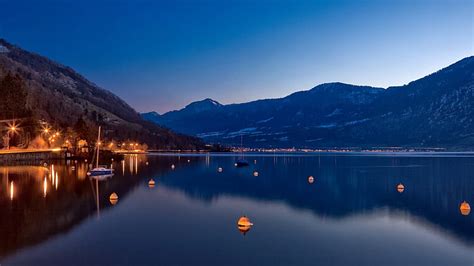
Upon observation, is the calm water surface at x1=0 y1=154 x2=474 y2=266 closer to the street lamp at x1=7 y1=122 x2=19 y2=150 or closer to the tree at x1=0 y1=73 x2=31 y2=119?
the street lamp at x1=7 y1=122 x2=19 y2=150

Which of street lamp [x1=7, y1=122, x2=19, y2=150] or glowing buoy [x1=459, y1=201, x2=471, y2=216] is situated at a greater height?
street lamp [x1=7, y1=122, x2=19, y2=150]

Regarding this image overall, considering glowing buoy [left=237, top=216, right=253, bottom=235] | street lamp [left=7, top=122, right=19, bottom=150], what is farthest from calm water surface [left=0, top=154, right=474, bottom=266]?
street lamp [left=7, top=122, right=19, bottom=150]

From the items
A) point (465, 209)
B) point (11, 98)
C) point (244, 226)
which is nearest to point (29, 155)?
point (11, 98)

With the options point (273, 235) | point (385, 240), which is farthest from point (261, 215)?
point (385, 240)

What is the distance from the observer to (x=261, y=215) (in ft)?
122

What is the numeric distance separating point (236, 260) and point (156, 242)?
18.2 ft

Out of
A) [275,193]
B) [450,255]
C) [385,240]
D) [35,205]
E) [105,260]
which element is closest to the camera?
[105,260]

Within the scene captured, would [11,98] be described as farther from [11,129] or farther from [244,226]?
[244,226]

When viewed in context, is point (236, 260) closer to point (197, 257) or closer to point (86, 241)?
point (197, 257)

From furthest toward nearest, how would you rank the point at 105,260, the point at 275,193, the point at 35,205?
the point at 275,193, the point at 35,205, the point at 105,260

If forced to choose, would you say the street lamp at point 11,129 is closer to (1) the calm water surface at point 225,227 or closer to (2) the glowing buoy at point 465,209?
(1) the calm water surface at point 225,227

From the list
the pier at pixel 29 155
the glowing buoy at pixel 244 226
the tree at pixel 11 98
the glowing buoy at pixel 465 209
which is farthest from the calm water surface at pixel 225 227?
the tree at pixel 11 98

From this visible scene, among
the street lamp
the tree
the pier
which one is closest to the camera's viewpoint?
the pier

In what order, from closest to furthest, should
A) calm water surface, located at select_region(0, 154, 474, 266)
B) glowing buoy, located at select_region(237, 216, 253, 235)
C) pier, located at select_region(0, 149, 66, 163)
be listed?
calm water surface, located at select_region(0, 154, 474, 266) < glowing buoy, located at select_region(237, 216, 253, 235) < pier, located at select_region(0, 149, 66, 163)
